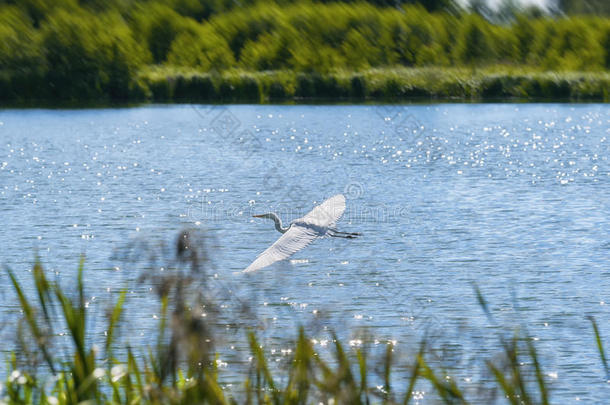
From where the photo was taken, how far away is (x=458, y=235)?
1302 centimetres

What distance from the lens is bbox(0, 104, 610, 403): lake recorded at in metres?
A: 8.47

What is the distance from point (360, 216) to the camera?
1491cm

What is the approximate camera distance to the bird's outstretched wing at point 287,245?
9195 mm

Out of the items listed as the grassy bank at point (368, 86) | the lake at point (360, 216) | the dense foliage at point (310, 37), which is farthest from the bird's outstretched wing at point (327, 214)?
the dense foliage at point (310, 37)

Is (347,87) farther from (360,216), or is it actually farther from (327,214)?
(327,214)

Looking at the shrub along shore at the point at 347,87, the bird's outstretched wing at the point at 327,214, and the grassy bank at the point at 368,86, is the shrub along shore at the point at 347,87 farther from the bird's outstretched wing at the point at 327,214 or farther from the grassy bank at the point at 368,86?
the bird's outstretched wing at the point at 327,214

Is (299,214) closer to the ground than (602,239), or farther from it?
closer to the ground

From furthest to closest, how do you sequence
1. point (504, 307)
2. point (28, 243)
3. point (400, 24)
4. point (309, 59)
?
point (400, 24) < point (309, 59) < point (28, 243) < point (504, 307)

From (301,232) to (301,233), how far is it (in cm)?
4

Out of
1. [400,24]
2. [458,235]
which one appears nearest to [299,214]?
[458,235]

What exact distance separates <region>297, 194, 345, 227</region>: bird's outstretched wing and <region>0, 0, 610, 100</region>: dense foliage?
89.0ft

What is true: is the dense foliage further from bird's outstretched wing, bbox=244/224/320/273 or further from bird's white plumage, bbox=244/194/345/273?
bird's outstretched wing, bbox=244/224/320/273

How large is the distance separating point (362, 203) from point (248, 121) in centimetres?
1519

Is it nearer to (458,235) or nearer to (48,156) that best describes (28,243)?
(458,235)
